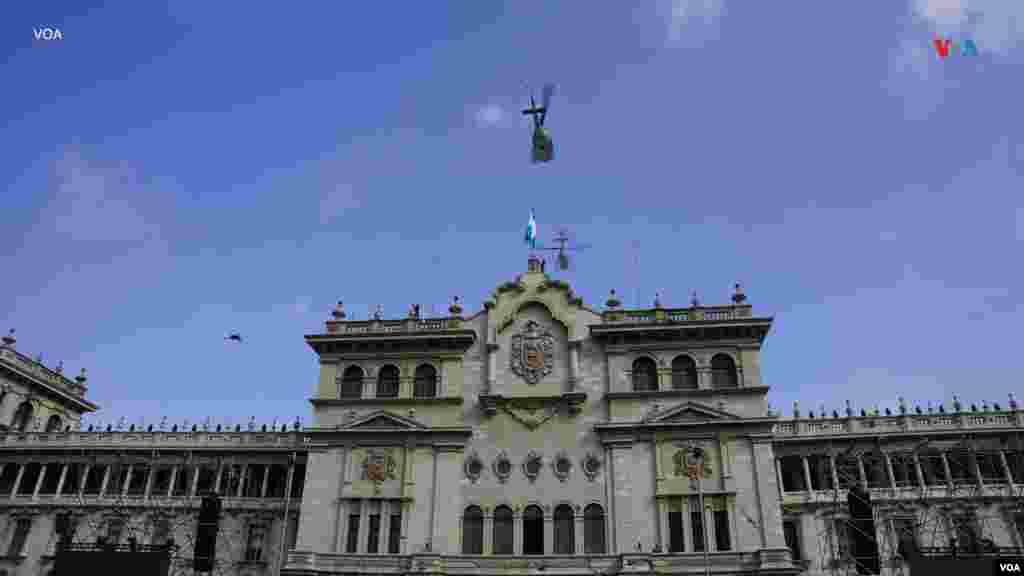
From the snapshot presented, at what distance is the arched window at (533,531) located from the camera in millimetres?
Answer: 41537

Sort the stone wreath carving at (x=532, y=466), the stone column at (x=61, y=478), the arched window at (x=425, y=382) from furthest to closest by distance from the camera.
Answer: the stone column at (x=61, y=478) < the arched window at (x=425, y=382) < the stone wreath carving at (x=532, y=466)

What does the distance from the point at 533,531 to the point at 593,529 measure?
316 centimetres

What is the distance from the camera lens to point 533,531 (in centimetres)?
4197

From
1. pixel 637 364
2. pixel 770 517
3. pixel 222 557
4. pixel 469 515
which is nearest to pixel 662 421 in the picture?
pixel 637 364

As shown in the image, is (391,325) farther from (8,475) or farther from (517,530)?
(8,475)

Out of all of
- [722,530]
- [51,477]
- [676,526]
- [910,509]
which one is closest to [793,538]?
[910,509]

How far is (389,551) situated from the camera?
42.0 m

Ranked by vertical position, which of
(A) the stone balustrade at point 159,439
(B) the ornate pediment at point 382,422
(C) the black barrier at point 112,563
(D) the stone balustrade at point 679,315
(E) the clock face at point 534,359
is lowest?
(C) the black barrier at point 112,563

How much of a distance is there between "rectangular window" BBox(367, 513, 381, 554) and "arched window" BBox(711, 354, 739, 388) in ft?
64.9

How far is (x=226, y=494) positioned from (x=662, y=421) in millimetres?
28232

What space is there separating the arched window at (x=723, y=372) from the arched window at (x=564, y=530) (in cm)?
1070

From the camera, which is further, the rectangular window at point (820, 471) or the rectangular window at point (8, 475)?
the rectangular window at point (8, 475)

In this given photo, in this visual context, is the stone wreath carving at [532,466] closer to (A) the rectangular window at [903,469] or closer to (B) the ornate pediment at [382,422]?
(B) the ornate pediment at [382,422]

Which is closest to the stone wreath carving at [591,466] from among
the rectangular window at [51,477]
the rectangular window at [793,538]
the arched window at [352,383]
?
the rectangular window at [793,538]
